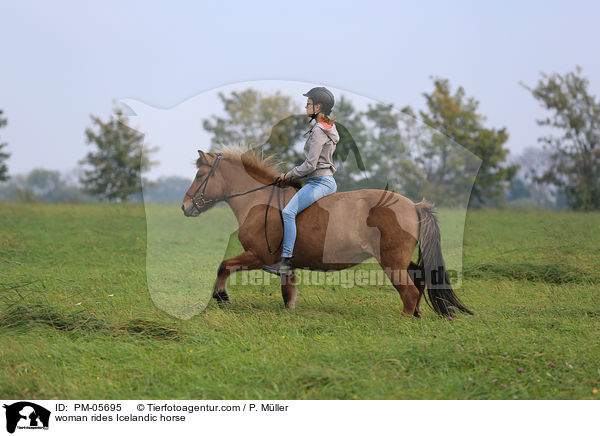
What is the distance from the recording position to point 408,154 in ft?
20.5

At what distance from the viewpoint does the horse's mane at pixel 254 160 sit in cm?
685

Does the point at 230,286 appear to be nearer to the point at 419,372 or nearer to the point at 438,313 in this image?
the point at 438,313

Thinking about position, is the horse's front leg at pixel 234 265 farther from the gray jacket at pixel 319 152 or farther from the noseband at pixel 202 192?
the gray jacket at pixel 319 152

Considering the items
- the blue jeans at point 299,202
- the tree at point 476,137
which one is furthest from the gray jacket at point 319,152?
the tree at point 476,137

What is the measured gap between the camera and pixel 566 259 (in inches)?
406

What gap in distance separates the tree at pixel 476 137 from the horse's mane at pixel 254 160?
28.7m

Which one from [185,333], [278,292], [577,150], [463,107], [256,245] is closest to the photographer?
[185,333]

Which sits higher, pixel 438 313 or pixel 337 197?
pixel 337 197
